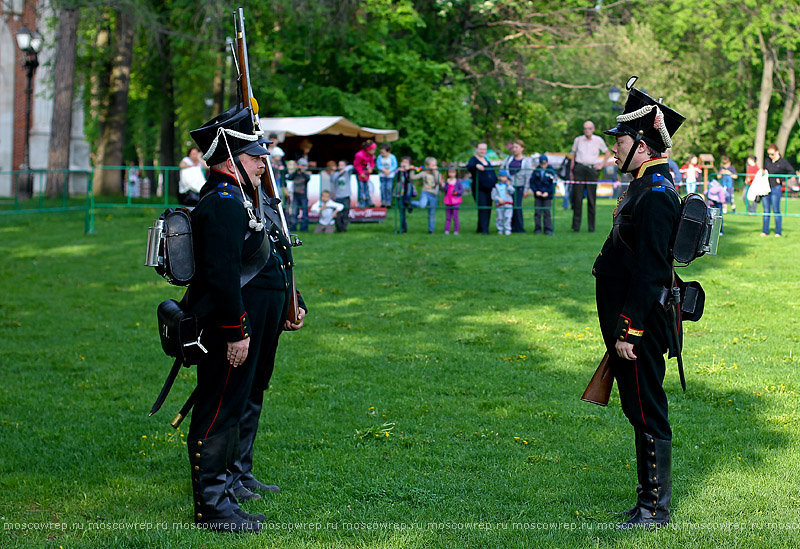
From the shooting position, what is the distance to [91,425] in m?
7.05

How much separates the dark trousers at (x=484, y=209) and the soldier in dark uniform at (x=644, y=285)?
15.0 metres

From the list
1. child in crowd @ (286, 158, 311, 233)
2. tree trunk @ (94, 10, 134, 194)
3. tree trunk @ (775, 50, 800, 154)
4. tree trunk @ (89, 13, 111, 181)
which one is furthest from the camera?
tree trunk @ (775, 50, 800, 154)

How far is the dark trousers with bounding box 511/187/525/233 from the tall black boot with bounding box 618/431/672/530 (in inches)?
610

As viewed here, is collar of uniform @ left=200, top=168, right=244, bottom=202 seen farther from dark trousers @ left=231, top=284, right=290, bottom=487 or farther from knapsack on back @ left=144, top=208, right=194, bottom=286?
dark trousers @ left=231, top=284, right=290, bottom=487

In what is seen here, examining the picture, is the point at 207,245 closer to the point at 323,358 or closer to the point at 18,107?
the point at 323,358

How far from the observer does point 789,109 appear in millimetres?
55625

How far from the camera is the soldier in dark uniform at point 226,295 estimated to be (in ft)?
15.7

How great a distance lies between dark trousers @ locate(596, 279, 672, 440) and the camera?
4.97m

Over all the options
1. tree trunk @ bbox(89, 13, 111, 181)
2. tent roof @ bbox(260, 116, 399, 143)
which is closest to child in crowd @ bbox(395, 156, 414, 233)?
tent roof @ bbox(260, 116, 399, 143)

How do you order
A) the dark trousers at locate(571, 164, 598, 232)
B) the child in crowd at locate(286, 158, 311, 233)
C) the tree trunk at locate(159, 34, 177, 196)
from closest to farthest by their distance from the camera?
1. the dark trousers at locate(571, 164, 598, 232)
2. the child in crowd at locate(286, 158, 311, 233)
3. the tree trunk at locate(159, 34, 177, 196)

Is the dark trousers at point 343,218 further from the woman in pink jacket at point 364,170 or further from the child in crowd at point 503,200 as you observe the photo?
the child in crowd at point 503,200

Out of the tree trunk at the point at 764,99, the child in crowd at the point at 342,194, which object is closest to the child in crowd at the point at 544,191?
the child in crowd at the point at 342,194

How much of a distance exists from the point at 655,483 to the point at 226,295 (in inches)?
97.4

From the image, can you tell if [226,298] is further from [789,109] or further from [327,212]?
[789,109]
